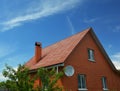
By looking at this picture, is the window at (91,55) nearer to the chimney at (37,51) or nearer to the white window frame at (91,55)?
the white window frame at (91,55)

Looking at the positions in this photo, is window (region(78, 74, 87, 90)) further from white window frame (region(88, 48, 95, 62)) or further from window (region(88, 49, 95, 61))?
window (region(88, 49, 95, 61))

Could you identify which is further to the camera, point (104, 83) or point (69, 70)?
point (104, 83)

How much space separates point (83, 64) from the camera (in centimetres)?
2169

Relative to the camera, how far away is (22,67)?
47.2 feet

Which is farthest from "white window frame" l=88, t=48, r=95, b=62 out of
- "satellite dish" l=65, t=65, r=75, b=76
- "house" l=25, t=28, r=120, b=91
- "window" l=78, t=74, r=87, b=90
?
"satellite dish" l=65, t=65, r=75, b=76

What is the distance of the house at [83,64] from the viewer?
19.4 metres

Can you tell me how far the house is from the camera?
19438 millimetres

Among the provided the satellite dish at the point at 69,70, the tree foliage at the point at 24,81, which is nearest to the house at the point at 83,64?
the satellite dish at the point at 69,70

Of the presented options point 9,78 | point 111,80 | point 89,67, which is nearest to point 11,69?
point 9,78

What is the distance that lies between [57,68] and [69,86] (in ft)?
6.37

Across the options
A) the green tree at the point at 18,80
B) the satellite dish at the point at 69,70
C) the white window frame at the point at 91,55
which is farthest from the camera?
the white window frame at the point at 91,55

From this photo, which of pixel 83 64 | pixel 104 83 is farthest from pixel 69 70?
pixel 104 83

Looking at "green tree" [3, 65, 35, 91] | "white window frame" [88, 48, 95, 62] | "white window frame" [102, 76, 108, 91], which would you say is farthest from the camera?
"white window frame" [102, 76, 108, 91]

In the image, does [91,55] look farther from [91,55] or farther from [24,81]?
[24,81]
